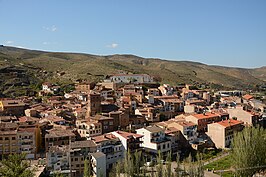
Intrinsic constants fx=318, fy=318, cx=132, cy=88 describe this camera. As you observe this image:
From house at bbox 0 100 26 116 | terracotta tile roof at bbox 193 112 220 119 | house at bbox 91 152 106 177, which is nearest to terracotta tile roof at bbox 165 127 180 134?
terracotta tile roof at bbox 193 112 220 119

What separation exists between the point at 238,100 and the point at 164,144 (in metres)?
19.0

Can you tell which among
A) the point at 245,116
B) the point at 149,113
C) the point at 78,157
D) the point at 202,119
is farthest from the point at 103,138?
the point at 245,116

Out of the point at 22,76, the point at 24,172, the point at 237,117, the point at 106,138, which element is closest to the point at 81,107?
the point at 106,138

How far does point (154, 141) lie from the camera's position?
73.6ft

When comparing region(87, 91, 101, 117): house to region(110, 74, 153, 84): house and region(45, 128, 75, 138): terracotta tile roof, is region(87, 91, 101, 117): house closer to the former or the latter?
region(45, 128, 75, 138): terracotta tile roof

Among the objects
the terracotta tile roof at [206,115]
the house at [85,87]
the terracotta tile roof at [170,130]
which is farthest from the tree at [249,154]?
the house at [85,87]

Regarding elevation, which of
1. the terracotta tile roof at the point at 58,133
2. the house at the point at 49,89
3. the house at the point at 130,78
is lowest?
the terracotta tile roof at the point at 58,133

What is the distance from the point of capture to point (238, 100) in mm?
38375

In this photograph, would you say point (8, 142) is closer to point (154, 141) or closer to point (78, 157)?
point (78, 157)

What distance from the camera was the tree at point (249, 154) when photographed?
1742 cm

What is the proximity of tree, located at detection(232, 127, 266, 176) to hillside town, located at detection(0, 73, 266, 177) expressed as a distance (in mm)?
5853

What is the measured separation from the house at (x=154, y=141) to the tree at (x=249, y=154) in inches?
226

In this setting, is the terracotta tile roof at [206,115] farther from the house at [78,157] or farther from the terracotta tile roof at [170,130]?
the house at [78,157]

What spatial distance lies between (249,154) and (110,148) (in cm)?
839
